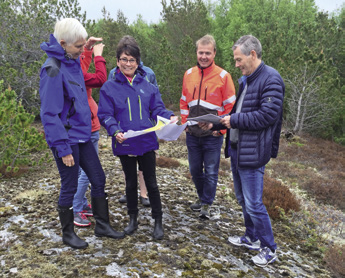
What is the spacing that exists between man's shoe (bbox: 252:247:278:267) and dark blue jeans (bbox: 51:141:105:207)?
80.7 inches

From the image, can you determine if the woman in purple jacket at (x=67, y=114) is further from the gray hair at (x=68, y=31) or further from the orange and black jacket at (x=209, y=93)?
the orange and black jacket at (x=209, y=93)

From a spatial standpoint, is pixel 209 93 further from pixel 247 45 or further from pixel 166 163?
pixel 166 163

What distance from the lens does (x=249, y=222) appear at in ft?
12.2

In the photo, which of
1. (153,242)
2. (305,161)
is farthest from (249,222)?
(305,161)

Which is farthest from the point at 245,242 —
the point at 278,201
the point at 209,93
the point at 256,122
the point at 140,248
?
the point at 278,201

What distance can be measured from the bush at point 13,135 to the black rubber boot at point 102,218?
367cm

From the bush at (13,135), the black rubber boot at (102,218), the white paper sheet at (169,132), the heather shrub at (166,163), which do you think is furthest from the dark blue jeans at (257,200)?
the heather shrub at (166,163)

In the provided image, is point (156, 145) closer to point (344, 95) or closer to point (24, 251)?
point (24, 251)

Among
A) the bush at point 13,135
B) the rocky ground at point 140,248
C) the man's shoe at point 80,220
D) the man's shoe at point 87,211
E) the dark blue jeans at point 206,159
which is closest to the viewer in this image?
the rocky ground at point 140,248

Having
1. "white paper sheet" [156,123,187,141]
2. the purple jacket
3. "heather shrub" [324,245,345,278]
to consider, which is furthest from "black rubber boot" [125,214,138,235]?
"heather shrub" [324,245,345,278]

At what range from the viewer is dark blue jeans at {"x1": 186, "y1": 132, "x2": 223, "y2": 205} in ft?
14.2

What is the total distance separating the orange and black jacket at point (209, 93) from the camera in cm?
419

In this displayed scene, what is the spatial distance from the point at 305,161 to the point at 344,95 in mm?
6635

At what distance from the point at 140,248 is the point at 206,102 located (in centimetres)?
227
